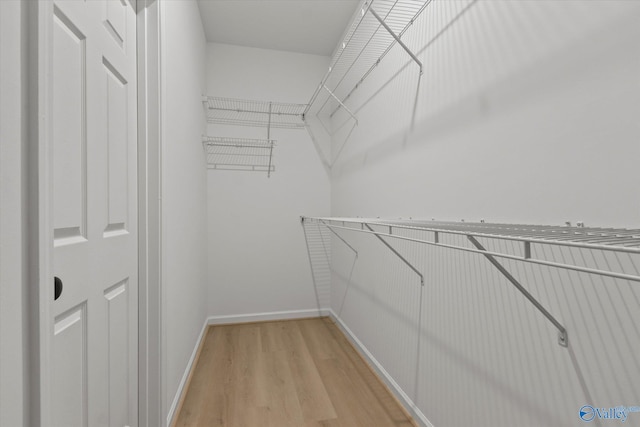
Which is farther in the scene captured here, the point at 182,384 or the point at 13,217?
the point at 182,384

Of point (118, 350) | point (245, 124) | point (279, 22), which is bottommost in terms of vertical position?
point (118, 350)

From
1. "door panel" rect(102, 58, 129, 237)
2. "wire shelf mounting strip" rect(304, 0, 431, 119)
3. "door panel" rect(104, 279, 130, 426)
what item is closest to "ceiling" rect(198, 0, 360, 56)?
"wire shelf mounting strip" rect(304, 0, 431, 119)

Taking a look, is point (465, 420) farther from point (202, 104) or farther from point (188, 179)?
point (202, 104)

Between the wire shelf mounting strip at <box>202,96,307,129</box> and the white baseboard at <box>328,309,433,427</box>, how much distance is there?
194cm

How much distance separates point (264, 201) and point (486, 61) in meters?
2.15

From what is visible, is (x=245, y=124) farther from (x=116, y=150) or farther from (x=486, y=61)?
(x=486, y=61)

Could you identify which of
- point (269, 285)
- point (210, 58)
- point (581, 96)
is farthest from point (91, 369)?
point (210, 58)

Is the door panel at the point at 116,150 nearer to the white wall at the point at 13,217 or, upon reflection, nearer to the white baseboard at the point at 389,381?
the white wall at the point at 13,217

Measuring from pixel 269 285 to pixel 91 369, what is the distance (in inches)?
78.1

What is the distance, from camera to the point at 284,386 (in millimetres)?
1768

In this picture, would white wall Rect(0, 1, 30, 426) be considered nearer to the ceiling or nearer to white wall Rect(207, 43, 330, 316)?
the ceiling

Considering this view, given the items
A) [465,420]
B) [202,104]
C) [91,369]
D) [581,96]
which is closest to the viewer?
[581,96]

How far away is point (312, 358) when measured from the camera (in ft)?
6.90

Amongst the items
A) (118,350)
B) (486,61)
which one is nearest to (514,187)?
(486,61)
